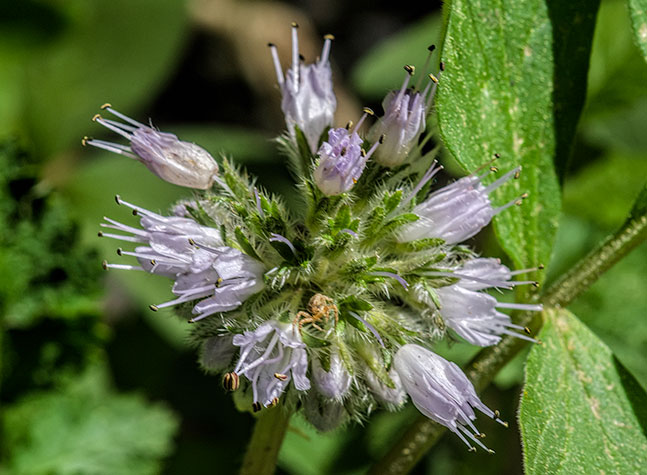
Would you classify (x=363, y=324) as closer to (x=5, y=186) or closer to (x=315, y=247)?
(x=315, y=247)

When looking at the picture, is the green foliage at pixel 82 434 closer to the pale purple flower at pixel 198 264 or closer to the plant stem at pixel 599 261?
the pale purple flower at pixel 198 264

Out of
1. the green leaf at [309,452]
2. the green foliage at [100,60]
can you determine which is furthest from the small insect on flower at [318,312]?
the green foliage at [100,60]

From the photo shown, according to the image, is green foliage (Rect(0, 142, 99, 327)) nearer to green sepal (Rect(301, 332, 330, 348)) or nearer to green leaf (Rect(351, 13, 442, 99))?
green sepal (Rect(301, 332, 330, 348))

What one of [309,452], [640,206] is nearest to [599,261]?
→ [640,206]

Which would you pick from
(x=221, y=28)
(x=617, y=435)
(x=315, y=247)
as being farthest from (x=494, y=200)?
(x=221, y=28)

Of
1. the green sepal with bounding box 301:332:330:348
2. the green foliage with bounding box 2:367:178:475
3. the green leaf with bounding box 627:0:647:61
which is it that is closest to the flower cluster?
the green sepal with bounding box 301:332:330:348

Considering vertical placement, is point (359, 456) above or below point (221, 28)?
below
